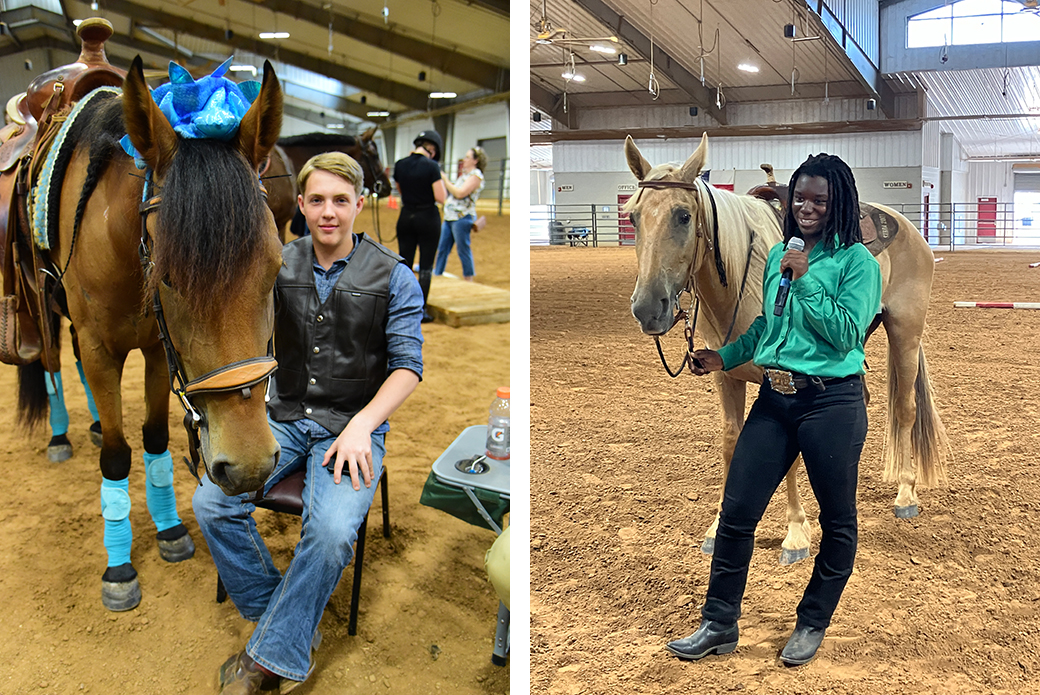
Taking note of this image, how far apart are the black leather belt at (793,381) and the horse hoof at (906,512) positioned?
12.0 inches

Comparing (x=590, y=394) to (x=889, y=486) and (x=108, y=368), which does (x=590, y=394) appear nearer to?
(x=889, y=486)

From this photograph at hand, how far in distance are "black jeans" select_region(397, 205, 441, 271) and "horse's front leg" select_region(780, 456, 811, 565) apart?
131 inches

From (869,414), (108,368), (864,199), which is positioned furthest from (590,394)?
(108,368)

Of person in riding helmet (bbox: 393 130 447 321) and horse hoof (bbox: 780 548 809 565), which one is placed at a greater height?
person in riding helmet (bbox: 393 130 447 321)

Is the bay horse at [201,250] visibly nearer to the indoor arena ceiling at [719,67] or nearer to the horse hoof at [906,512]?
the indoor arena ceiling at [719,67]

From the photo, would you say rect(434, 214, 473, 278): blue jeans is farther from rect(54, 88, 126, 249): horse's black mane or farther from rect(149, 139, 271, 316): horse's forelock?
rect(149, 139, 271, 316): horse's forelock

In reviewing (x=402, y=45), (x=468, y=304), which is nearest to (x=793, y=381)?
(x=402, y=45)

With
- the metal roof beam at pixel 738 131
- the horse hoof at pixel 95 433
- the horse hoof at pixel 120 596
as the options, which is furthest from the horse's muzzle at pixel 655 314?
the horse hoof at pixel 95 433

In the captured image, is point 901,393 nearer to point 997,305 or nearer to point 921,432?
point 921,432

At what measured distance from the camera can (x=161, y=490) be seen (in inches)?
79.7

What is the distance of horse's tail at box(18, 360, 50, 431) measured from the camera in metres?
2.44

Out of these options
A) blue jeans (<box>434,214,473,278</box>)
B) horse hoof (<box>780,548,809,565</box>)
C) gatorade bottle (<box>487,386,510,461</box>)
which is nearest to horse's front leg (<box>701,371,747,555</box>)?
horse hoof (<box>780,548,809,565</box>)

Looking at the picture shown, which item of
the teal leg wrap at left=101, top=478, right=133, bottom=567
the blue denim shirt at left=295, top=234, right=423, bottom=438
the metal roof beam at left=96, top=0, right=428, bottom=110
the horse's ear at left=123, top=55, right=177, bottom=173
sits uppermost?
the metal roof beam at left=96, top=0, right=428, bottom=110

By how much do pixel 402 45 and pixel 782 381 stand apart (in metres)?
2.31
